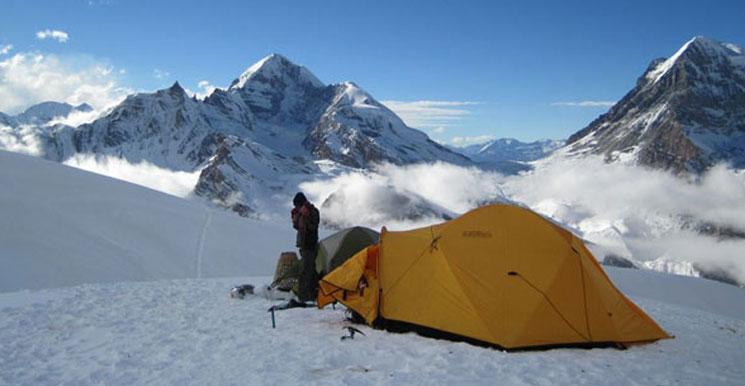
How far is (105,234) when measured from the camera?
2884cm

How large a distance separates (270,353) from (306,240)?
19.2ft

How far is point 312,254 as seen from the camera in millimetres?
16906

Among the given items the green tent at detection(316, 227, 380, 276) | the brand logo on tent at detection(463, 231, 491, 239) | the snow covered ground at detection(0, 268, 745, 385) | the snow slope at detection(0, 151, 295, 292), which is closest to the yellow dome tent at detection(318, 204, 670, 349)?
the brand logo on tent at detection(463, 231, 491, 239)

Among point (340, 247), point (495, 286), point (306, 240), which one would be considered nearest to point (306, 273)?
point (306, 240)

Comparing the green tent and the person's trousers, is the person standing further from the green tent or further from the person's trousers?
the green tent

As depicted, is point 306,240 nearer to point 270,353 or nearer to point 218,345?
point 218,345

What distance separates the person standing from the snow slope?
1109 centimetres

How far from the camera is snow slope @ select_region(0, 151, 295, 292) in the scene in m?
24.2

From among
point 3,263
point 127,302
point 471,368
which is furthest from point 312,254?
point 3,263

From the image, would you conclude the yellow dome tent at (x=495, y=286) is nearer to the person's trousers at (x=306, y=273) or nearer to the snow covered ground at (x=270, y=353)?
the snow covered ground at (x=270, y=353)

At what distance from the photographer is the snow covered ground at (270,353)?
980 centimetres

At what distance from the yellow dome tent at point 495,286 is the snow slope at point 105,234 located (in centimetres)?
1454

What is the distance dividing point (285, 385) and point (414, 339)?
12.6 feet

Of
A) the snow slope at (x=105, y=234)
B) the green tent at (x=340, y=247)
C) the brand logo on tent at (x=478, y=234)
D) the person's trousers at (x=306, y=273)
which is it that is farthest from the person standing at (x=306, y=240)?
the snow slope at (x=105, y=234)
